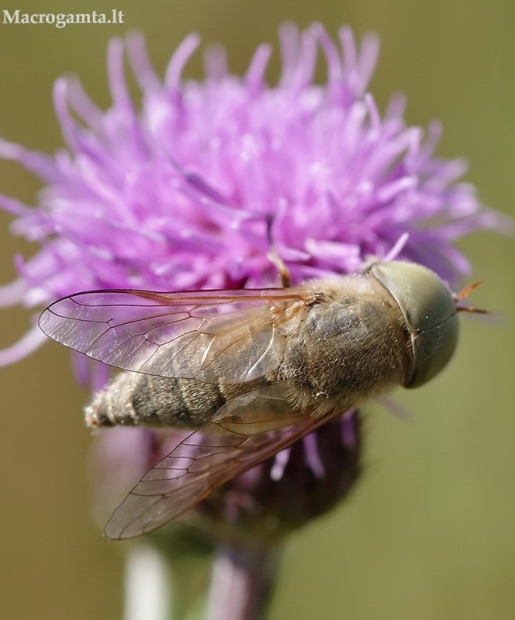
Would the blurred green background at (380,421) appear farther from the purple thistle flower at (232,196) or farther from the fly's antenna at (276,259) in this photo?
the fly's antenna at (276,259)

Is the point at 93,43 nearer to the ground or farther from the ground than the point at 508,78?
farther from the ground

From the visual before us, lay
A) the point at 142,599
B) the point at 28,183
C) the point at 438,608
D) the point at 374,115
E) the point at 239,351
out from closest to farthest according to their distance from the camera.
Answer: the point at 239,351 → the point at 374,115 → the point at 142,599 → the point at 438,608 → the point at 28,183

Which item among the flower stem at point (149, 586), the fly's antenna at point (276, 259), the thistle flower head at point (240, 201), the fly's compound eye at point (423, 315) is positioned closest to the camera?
the fly's compound eye at point (423, 315)

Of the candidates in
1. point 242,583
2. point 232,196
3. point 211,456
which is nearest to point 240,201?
point 232,196

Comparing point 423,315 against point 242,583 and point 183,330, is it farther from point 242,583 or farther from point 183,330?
point 242,583

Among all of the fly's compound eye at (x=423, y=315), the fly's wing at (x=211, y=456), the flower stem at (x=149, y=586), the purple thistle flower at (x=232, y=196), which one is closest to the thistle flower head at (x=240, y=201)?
the purple thistle flower at (x=232, y=196)

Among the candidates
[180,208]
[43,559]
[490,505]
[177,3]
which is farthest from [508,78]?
[43,559]

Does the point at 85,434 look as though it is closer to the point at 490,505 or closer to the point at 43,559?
the point at 43,559
